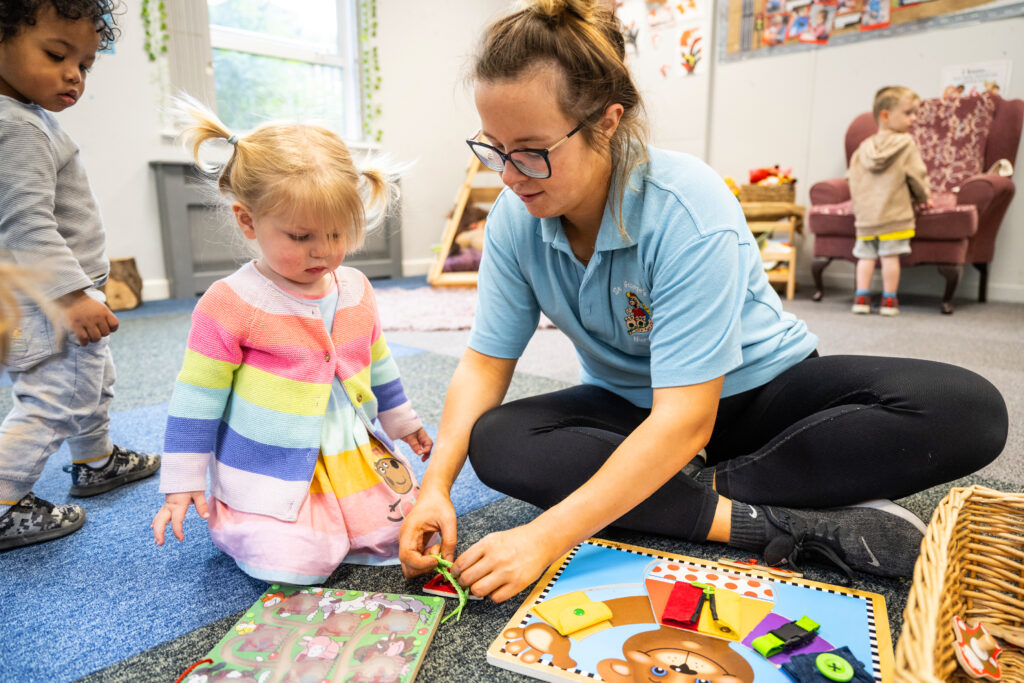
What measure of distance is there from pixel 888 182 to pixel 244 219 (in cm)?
258

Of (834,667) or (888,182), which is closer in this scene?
(834,667)

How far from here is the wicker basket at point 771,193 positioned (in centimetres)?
319

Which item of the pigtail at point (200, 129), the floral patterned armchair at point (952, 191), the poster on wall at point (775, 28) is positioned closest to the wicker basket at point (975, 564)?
the pigtail at point (200, 129)

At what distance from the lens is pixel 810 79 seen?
130 inches

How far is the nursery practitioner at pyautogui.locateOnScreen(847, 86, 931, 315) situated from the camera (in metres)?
2.57

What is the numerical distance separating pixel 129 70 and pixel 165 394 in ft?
6.50

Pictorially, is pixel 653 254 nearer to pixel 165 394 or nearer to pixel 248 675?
pixel 248 675

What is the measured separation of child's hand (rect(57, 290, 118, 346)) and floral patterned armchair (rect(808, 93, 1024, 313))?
2.82 metres

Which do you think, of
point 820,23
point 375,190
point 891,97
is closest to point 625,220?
point 375,190

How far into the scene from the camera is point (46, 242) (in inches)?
35.8

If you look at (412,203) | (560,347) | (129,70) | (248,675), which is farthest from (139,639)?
(412,203)

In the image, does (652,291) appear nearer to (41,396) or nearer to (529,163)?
(529,163)

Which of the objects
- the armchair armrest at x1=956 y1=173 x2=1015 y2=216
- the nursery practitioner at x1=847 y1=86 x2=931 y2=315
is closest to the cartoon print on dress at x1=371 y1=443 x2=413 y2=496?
the nursery practitioner at x1=847 y1=86 x2=931 y2=315

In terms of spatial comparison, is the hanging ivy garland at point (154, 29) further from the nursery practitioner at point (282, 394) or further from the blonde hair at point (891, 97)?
the blonde hair at point (891, 97)
